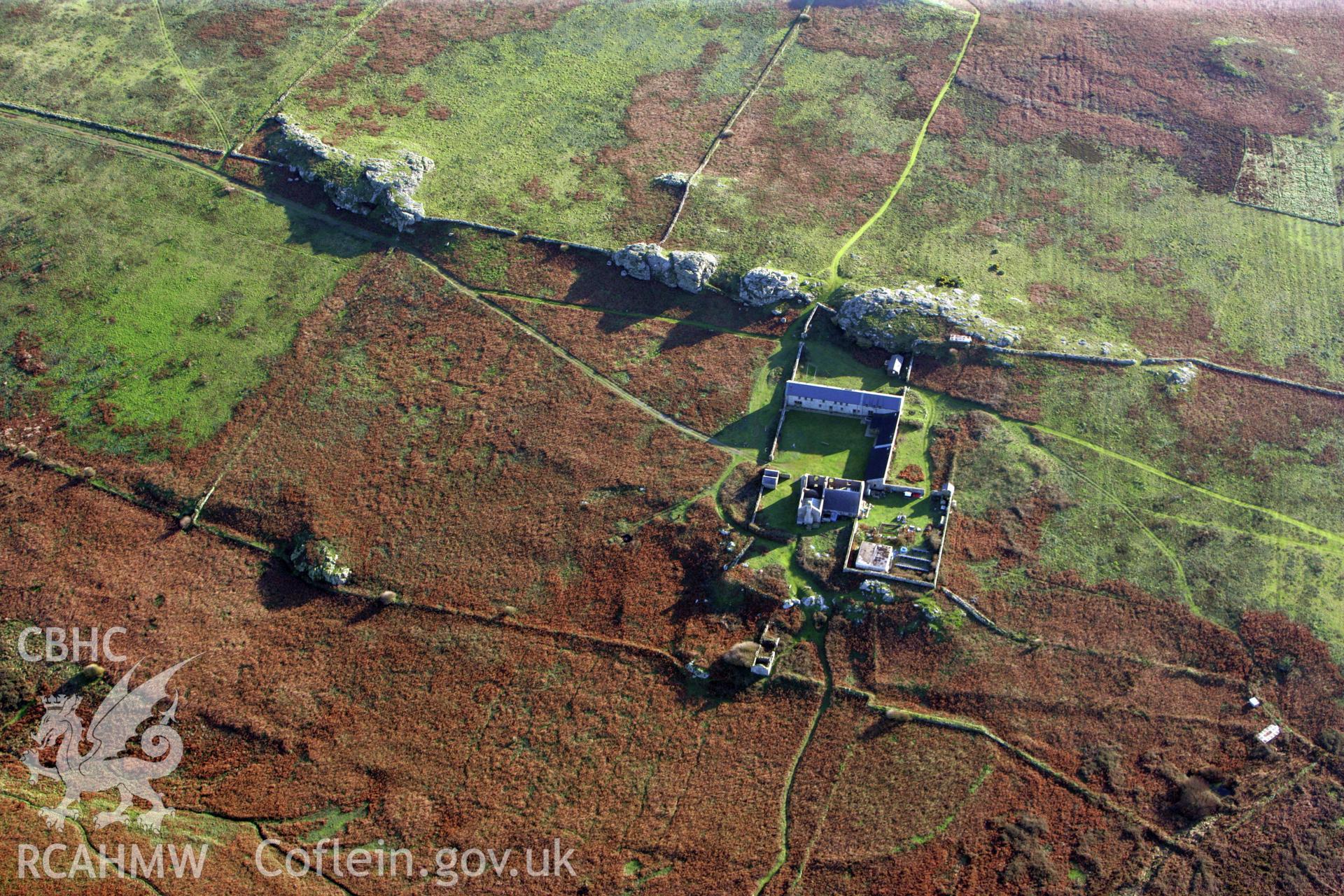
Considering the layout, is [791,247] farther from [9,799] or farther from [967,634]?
[9,799]

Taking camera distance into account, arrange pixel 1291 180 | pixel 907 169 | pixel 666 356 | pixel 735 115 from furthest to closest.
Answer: pixel 735 115 → pixel 907 169 → pixel 1291 180 → pixel 666 356

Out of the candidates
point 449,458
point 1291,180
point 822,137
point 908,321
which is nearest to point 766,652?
point 449,458

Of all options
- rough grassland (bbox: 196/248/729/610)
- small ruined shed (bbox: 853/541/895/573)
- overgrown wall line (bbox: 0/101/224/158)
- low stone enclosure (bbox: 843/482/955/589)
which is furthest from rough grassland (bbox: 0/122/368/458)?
small ruined shed (bbox: 853/541/895/573)

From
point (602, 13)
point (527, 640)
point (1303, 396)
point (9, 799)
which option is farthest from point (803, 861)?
point (602, 13)

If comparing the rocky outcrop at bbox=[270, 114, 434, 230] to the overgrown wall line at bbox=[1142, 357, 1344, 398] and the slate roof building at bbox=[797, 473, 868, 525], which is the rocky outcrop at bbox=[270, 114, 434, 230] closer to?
the slate roof building at bbox=[797, 473, 868, 525]

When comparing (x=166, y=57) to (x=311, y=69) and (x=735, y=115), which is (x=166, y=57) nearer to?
(x=311, y=69)

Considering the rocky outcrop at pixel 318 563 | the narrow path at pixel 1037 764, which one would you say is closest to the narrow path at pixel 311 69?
the rocky outcrop at pixel 318 563
